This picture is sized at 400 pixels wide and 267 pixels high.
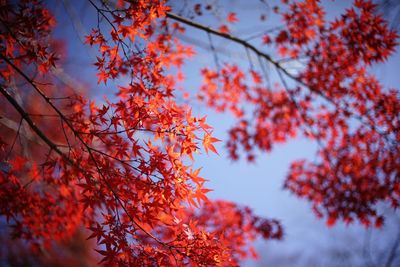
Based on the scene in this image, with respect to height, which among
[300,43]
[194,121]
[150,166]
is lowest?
[150,166]

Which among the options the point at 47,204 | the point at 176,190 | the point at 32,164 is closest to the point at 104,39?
the point at 176,190

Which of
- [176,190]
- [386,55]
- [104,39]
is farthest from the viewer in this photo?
[386,55]

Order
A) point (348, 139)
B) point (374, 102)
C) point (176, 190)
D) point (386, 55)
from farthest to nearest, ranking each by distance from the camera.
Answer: point (348, 139) → point (374, 102) → point (386, 55) → point (176, 190)

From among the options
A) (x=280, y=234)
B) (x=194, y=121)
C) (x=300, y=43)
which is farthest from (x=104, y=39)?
(x=280, y=234)

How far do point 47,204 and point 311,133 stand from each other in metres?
6.05

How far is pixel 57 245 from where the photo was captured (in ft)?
22.1

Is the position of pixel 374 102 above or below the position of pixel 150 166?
above

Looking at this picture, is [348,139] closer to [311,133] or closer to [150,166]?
[311,133]

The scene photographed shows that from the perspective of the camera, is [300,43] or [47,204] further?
[300,43]

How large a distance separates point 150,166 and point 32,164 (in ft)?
9.10

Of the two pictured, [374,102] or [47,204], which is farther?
[374,102]

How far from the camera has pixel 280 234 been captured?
260 inches

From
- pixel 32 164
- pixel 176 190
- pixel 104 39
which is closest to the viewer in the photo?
pixel 176 190

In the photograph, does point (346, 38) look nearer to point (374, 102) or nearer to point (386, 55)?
point (386, 55)
